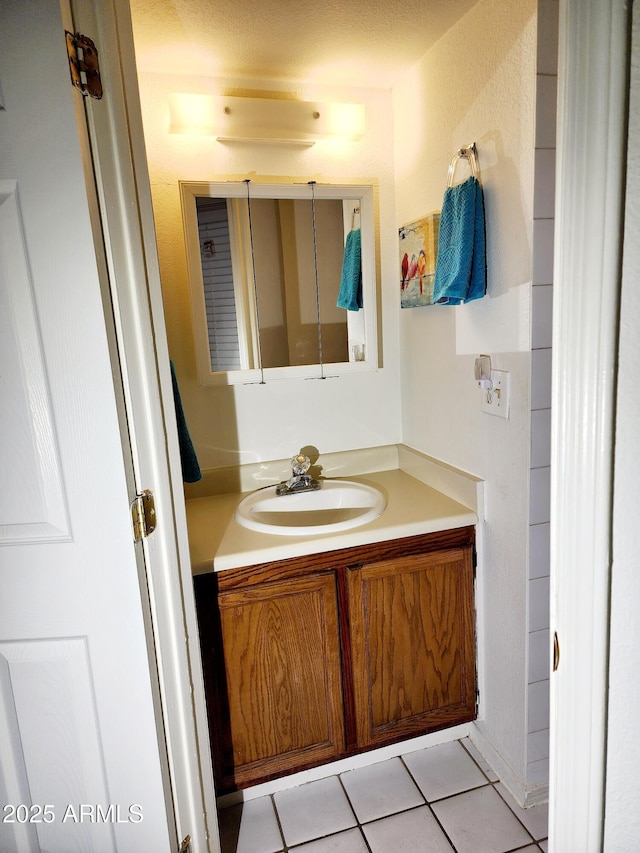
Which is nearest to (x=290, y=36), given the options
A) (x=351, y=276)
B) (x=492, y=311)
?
(x=351, y=276)

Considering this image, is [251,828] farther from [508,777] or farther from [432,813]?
[508,777]

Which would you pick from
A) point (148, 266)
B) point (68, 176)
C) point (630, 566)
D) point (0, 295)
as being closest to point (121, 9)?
point (68, 176)

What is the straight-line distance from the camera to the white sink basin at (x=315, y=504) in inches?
68.6

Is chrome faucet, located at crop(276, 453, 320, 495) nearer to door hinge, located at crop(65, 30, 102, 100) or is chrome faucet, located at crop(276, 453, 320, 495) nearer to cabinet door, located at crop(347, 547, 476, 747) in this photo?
cabinet door, located at crop(347, 547, 476, 747)

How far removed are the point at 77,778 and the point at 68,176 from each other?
1.16 m

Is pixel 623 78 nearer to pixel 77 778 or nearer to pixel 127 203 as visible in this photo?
pixel 127 203

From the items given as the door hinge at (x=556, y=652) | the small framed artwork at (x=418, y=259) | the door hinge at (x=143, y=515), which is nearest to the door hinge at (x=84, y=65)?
the door hinge at (x=143, y=515)

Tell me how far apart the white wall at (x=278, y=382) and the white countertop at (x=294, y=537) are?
0.84ft

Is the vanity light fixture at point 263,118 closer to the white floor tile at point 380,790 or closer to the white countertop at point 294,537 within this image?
the white countertop at point 294,537

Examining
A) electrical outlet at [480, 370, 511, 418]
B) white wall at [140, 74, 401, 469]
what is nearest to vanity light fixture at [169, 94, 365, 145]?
white wall at [140, 74, 401, 469]

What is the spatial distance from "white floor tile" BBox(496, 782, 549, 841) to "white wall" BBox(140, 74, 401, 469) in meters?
1.20

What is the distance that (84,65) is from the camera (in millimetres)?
858

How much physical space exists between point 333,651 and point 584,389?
1148 millimetres

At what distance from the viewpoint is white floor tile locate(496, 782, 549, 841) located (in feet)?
4.61
